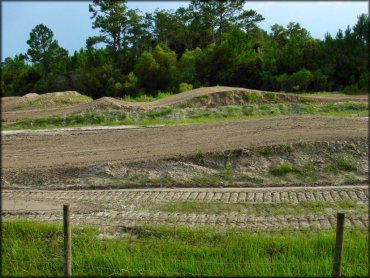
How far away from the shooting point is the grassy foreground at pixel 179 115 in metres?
24.3

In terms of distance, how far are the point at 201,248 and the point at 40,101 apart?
31498mm

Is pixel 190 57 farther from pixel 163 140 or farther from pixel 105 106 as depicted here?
pixel 163 140

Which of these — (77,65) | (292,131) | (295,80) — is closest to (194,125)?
(292,131)

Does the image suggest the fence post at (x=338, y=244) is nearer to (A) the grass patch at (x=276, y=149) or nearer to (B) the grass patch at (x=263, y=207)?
(B) the grass patch at (x=263, y=207)

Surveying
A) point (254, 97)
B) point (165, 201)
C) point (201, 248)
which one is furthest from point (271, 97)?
point (201, 248)

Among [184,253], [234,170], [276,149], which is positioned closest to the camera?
[184,253]

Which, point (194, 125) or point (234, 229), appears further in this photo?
point (194, 125)

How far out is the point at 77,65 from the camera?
156 ft

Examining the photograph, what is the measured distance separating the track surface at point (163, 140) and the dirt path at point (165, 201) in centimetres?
278

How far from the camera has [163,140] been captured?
18.2m

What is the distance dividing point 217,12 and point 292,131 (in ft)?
59.2

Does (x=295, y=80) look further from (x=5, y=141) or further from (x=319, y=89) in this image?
(x=5, y=141)

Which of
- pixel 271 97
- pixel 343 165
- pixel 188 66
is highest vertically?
pixel 188 66

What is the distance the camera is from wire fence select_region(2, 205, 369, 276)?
23.3 feet
